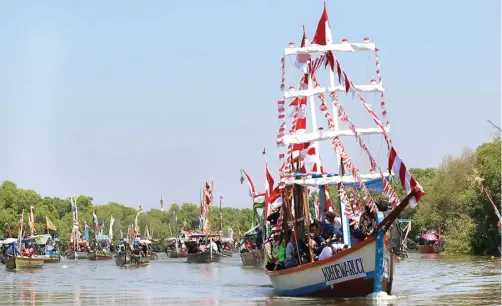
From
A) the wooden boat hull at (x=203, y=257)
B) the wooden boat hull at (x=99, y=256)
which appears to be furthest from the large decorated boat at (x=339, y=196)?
the wooden boat hull at (x=99, y=256)

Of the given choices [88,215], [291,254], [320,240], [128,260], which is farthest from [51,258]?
[88,215]

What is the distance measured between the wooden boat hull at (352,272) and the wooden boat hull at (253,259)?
1015 inches

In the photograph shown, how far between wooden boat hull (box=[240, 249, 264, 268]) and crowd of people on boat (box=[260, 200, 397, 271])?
72.9 feet

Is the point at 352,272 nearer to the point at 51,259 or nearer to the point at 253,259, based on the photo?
the point at 253,259

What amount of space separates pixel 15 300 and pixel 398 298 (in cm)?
1245

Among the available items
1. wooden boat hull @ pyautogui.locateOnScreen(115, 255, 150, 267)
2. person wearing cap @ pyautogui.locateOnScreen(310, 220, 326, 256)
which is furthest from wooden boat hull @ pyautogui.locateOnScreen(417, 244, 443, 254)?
person wearing cap @ pyautogui.locateOnScreen(310, 220, 326, 256)

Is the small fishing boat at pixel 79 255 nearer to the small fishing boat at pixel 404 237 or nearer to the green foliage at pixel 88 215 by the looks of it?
the green foliage at pixel 88 215

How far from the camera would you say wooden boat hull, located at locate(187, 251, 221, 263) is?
66.2 metres

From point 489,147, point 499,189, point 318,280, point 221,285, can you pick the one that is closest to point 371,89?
point 318,280

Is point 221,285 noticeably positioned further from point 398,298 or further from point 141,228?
point 141,228

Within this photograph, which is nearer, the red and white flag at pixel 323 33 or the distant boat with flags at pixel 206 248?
the red and white flag at pixel 323 33

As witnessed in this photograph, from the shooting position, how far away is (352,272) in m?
23.3

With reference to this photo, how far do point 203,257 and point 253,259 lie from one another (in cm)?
1342

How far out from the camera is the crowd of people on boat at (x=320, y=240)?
24416 mm
